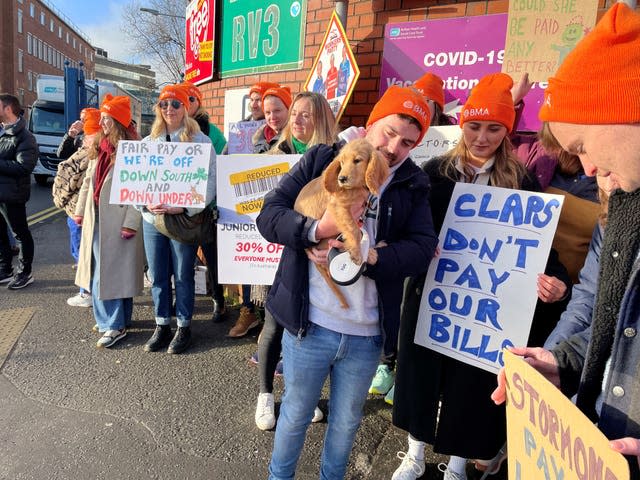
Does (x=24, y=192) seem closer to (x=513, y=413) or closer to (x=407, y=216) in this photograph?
(x=407, y=216)

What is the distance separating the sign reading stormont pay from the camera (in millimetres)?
4809

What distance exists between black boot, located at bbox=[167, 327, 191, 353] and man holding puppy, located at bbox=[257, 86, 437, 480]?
217 centimetres

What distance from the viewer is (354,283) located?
1749 millimetres

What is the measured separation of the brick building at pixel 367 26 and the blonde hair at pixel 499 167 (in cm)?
186

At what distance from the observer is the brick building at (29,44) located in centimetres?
4175

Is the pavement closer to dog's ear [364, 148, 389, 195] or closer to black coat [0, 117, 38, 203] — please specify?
black coat [0, 117, 38, 203]

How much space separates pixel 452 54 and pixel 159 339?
3.63m

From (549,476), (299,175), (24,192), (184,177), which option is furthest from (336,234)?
(24,192)

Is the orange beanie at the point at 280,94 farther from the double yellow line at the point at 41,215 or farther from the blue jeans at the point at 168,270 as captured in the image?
the double yellow line at the point at 41,215

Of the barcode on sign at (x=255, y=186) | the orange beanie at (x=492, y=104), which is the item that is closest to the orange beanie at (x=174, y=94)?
the barcode on sign at (x=255, y=186)

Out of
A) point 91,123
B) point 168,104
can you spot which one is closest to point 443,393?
point 168,104

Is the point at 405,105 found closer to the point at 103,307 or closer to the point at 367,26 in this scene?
the point at 367,26

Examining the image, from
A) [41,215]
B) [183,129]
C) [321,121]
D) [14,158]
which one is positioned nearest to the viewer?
[321,121]

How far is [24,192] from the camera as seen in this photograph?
17.4 ft
